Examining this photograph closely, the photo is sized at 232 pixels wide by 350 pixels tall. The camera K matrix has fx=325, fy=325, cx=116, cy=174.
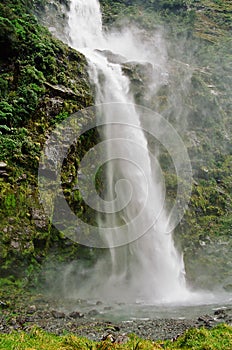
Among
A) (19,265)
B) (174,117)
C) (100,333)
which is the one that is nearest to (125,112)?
(174,117)

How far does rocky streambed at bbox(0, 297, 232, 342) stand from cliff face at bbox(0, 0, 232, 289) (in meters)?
2.22

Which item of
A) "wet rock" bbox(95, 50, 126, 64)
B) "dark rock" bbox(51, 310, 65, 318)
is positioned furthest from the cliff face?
"dark rock" bbox(51, 310, 65, 318)

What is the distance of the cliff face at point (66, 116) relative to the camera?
12.7 meters

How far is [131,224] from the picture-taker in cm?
1584

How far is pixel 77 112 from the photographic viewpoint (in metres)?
16.6

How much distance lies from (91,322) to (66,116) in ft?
32.1

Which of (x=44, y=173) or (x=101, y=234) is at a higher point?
(x=44, y=173)

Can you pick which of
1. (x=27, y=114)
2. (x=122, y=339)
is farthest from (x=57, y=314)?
(x=27, y=114)

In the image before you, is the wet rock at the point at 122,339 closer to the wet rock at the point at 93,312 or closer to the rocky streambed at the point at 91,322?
the rocky streambed at the point at 91,322

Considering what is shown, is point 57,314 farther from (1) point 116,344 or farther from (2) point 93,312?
(1) point 116,344

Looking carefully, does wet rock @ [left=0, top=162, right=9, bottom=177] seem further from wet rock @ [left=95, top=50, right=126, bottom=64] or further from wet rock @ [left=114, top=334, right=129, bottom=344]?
wet rock @ [left=95, top=50, right=126, bottom=64]

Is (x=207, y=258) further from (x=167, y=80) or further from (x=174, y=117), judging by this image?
(x=167, y=80)

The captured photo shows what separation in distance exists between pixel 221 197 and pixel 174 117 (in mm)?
7182

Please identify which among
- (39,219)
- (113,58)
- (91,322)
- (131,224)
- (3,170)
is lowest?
(91,322)
